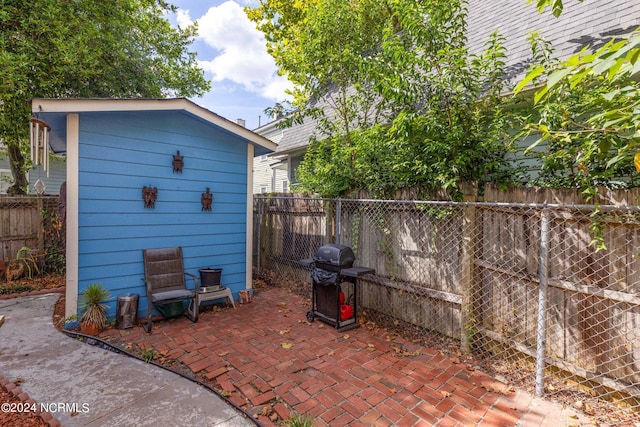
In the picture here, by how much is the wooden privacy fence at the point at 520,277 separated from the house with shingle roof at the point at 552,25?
2.01 metres

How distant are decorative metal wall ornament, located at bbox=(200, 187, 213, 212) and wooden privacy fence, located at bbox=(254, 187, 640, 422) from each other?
213cm

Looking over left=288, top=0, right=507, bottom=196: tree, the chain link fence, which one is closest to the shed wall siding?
left=288, top=0, right=507, bottom=196: tree

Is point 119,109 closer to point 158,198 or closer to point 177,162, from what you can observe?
point 177,162

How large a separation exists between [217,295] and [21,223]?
16.7 ft

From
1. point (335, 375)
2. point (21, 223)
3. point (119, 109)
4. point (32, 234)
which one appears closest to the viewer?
point (335, 375)

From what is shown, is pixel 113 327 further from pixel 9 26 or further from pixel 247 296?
pixel 9 26

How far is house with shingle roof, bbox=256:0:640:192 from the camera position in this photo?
4055 millimetres

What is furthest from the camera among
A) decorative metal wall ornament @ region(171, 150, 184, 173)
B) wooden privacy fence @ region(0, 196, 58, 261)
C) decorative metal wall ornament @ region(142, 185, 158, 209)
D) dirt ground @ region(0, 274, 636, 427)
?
wooden privacy fence @ region(0, 196, 58, 261)

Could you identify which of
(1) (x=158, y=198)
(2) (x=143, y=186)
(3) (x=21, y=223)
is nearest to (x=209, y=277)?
(1) (x=158, y=198)

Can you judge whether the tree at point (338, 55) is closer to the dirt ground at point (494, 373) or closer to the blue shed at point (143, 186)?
the blue shed at point (143, 186)

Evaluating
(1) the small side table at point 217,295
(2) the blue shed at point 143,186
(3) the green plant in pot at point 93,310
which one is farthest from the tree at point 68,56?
(1) the small side table at point 217,295

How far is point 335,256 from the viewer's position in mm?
3924

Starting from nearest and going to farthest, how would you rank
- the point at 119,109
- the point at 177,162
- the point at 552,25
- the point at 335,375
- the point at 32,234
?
the point at 335,375 → the point at 119,109 → the point at 177,162 → the point at 552,25 → the point at 32,234

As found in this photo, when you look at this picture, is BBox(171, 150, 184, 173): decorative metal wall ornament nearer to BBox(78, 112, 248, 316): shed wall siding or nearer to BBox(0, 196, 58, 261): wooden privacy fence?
BBox(78, 112, 248, 316): shed wall siding
